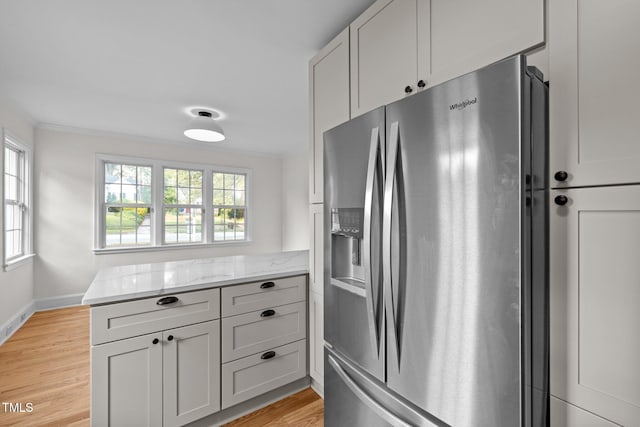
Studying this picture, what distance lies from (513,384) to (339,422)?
34.2 inches

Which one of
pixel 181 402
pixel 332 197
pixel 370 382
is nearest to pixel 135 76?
pixel 332 197

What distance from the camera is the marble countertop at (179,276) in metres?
1.55

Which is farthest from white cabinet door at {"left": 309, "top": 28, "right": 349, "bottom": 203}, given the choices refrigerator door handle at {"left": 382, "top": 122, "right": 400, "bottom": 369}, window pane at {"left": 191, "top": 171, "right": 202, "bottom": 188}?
window pane at {"left": 191, "top": 171, "right": 202, "bottom": 188}

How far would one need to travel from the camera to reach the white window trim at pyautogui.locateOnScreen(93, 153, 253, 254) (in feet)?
13.6

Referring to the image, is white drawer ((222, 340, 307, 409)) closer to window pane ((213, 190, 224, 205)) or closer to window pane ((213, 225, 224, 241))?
window pane ((213, 225, 224, 241))

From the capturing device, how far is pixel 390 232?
97 cm

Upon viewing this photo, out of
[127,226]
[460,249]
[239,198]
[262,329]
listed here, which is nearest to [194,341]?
[262,329]

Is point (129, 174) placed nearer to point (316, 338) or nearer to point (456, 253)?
point (316, 338)

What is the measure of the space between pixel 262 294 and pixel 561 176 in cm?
169

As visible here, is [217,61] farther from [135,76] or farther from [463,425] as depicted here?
[463,425]

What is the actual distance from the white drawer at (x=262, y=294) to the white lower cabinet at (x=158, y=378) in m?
0.14

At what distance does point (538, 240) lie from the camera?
78 cm

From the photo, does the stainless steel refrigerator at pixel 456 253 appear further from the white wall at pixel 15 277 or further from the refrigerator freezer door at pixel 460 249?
the white wall at pixel 15 277

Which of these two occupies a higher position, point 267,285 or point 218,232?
point 218,232
